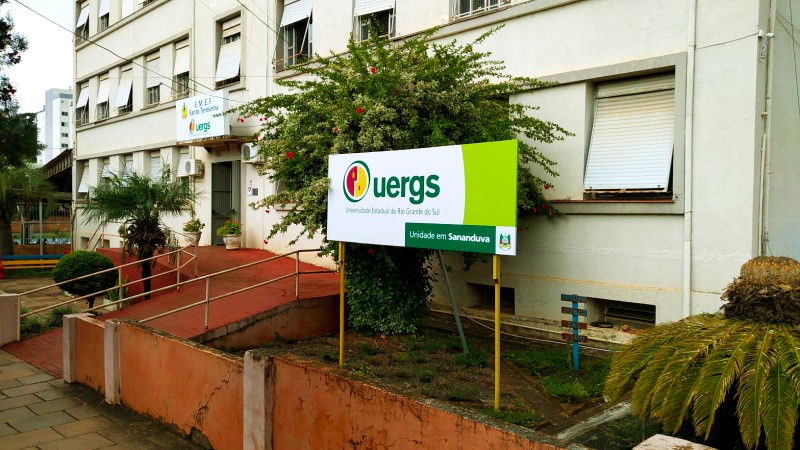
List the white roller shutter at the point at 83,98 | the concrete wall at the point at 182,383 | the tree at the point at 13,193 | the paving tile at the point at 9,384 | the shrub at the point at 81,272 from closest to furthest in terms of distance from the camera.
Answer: the concrete wall at the point at 182,383 → the paving tile at the point at 9,384 → the shrub at the point at 81,272 → the tree at the point at 13,193 → the white roller shutter at the point at 83,98

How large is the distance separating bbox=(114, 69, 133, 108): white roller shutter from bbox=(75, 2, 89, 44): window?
16.0ft

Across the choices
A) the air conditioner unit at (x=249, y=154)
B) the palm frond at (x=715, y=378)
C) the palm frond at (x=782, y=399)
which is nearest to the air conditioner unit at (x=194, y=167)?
the air conditioner unit at (x=249, y=154)

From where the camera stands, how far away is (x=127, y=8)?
21922 millimetres

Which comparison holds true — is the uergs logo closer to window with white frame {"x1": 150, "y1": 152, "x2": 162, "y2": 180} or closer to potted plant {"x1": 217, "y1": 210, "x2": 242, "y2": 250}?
potted plant {"x1": 217, "y1": 210, "x2": 242, "y2": 250}

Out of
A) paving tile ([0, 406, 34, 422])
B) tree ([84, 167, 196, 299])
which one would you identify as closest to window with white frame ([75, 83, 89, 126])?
tree ([84, 167, 196, 299])

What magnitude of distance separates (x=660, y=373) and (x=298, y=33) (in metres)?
12.6

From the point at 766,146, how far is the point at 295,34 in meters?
10.7

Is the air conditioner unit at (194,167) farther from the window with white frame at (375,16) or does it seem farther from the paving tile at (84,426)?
the paving tile at (84,426)

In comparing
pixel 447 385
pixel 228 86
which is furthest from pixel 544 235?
pixel 228 86

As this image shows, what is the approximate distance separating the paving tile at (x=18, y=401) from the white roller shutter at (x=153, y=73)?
14120 mm

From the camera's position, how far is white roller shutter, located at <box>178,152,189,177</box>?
59.2ft

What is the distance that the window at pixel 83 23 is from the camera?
82.7 ft

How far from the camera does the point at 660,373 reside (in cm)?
425

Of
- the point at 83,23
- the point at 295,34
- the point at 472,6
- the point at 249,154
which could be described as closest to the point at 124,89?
the point at 83,23
